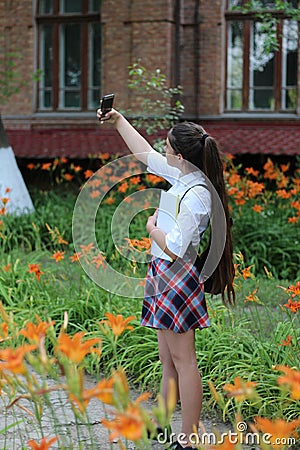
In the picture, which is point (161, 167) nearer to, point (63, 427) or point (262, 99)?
point (63, 427)

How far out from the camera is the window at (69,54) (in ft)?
47.6

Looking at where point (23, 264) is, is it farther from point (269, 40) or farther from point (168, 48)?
point (168, 48)

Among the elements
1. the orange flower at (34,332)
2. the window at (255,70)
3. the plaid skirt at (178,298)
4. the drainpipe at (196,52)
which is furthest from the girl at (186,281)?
the window at (255,70)

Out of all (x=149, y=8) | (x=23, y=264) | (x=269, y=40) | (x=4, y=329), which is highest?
(x=149, y=8)

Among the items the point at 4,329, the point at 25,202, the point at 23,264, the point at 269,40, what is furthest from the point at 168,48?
the point at 4,329

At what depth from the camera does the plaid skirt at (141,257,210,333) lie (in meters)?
3.32

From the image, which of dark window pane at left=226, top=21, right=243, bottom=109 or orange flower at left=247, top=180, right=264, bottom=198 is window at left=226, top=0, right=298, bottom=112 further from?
orange flower at left=247, top=180, right=264, bottom=198

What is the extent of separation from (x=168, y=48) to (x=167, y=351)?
10.5 m

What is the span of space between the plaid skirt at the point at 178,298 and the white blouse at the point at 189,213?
130mm

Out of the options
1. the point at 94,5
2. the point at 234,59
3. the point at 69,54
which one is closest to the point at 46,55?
the point at 69,54

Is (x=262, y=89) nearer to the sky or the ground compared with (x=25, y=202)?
nearer to the sky

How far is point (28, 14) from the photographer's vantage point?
47.8 ft

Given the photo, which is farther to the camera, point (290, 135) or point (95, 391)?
point (290, 135)

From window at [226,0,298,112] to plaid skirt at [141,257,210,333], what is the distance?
10849mm
